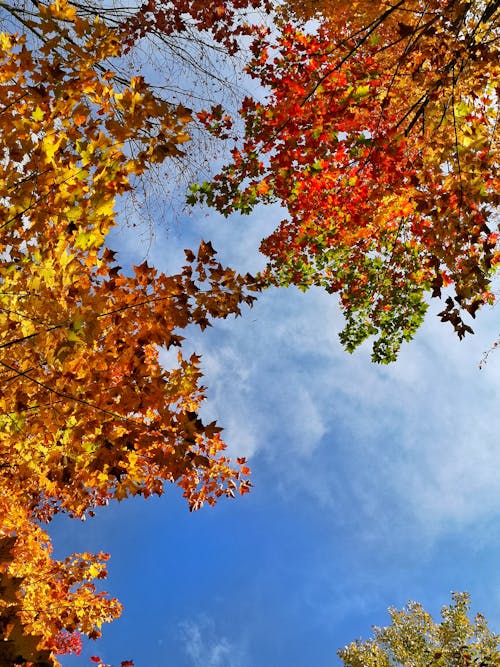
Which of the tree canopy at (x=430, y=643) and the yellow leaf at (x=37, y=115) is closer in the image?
the yellow leaf at (x=37, y=115)

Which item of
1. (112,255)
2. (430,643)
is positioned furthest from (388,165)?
(430,643)

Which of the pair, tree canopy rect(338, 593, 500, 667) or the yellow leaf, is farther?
tree canopy rect(338, 593, 500, 667)

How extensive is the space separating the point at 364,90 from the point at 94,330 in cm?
556

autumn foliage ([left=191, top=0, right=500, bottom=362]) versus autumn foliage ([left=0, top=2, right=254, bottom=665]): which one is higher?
autumn foliage ([left=191, top=0, right=500, bottom=362])

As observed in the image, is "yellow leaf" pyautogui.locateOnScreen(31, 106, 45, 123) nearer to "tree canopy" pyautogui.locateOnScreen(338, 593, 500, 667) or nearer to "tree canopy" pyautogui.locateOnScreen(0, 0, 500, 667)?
"tree canopy" pyautogui.locateOnScreen(0, 0, 500, 667)

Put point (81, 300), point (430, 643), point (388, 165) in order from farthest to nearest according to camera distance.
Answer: point (430, 643), point (388, 165), point (81, 300)

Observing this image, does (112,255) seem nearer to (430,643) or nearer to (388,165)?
(388,165)

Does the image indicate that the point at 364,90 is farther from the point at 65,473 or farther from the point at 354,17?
the point at 65,473

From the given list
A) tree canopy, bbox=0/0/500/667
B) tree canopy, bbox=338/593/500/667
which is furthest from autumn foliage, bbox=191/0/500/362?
tree canopy, bbox=338/593/500/667

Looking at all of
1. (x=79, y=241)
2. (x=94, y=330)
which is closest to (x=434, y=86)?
(x=79, y=241)

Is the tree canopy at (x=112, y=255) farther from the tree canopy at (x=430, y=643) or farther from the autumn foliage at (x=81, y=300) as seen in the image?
the tree canopy at (x=430, y=643)

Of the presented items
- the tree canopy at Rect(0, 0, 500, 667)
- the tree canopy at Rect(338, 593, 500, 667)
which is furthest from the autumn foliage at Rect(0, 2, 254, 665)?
the tree canopy at Rect(338, 593, 500, 667)

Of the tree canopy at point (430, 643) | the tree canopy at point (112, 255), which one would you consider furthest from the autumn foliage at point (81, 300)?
the tree canopy at point (430, 643)

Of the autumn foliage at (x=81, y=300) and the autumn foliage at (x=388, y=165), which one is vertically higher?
the autumn foliage at (x=388, y=165)
